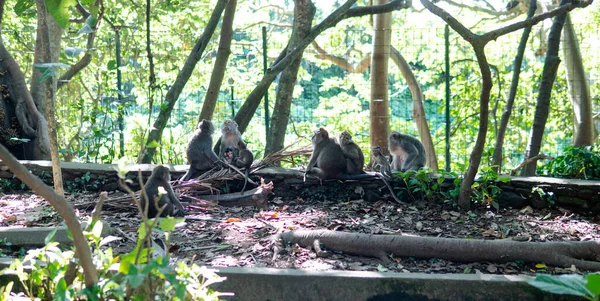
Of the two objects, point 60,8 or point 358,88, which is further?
point 358,88

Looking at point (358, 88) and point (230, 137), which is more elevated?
point (358, 88)

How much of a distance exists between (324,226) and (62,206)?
12.0 ft

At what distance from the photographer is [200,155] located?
Result: 27.5 ft

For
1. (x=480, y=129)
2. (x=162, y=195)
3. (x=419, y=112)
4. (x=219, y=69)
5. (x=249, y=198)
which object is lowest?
(x=249, y=198)

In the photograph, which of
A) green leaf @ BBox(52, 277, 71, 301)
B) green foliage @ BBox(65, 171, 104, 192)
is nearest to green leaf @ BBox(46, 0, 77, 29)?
green leaf @ BBox(52, 277, 71, 301)

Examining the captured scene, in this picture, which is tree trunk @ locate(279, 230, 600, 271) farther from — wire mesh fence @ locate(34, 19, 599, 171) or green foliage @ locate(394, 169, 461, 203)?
wire mesh fence @ locate(34, 19, 599, 171)

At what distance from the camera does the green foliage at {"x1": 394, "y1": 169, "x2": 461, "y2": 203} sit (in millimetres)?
7277

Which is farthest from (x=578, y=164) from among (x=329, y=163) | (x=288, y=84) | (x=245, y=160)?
(x=245, y=160)

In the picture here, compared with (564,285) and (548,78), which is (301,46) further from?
(564,285)

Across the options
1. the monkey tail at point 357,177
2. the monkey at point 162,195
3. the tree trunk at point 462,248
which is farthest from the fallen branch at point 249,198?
the tree trunk at point 462,248

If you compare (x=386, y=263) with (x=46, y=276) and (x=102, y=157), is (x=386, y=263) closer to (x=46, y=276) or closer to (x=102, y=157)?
(x=46, y=276)

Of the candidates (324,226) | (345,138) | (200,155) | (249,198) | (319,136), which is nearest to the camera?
(324,226)

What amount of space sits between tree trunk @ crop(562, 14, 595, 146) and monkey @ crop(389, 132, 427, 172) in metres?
3.62

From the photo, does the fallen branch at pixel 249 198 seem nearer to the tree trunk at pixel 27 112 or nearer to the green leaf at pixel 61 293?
the tree trunk at pixel 27 112
